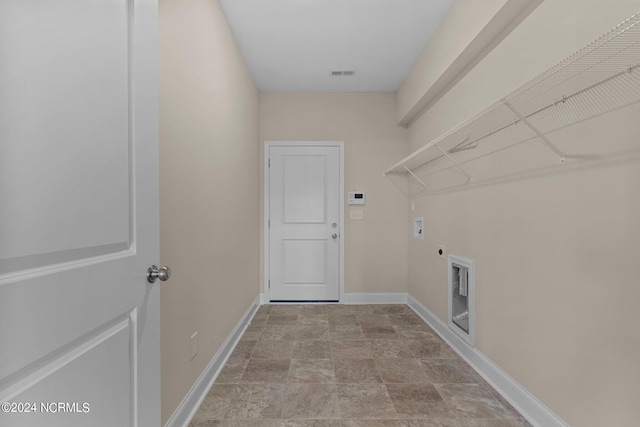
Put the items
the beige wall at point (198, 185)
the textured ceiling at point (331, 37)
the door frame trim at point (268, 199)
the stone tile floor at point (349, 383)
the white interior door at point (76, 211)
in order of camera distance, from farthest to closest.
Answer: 1. the door frame trim at point (268, 199)
2. the textured ceiling at point (331, 37)
3. the stone tile floor at point (349, 383)
4. the beige wall at point (198, 185)
5. the white interior door at point (76, 211)

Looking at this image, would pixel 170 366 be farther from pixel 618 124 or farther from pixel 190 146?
pixel 618 124

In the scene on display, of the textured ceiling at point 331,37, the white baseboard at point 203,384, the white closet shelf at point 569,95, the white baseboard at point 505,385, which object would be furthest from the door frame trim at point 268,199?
the white closet shelf at point 569,95

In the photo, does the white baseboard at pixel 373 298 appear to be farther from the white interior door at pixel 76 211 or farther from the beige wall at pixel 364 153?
the white interior door at pixel 76 211

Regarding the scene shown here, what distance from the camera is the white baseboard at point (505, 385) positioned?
147cm

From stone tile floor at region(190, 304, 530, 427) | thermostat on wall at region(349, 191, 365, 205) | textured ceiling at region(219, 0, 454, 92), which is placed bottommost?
stone tile floor at region(190, 304, 530, 427)

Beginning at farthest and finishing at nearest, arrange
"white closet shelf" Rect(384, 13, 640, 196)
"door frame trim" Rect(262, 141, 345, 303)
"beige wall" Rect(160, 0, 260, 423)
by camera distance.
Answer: "door frame trim" Rect(262, 141, 345, 303), "beige wall" Rect(160, 0, 260, 423), "white closet shelf" Rect(384, 13, 640, 196)

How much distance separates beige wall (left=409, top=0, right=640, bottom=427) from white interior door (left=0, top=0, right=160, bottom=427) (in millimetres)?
1761

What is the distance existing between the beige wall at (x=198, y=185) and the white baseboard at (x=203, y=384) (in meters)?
0.05

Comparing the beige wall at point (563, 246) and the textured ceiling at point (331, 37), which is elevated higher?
Answer: the textured ceiling at point (331, 37)

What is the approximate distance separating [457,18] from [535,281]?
1.90m

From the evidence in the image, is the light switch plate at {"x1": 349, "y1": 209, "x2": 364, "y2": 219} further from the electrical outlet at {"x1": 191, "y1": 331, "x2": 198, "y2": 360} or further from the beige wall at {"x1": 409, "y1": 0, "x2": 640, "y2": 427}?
the electrical outlet at {"x1": 191, "y1": 331, "x2": 198, "y2": 360}

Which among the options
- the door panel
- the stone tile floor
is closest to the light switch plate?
the door panel

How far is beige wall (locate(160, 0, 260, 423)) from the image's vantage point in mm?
1412

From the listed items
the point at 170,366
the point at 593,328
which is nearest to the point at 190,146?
the point at 170,366
